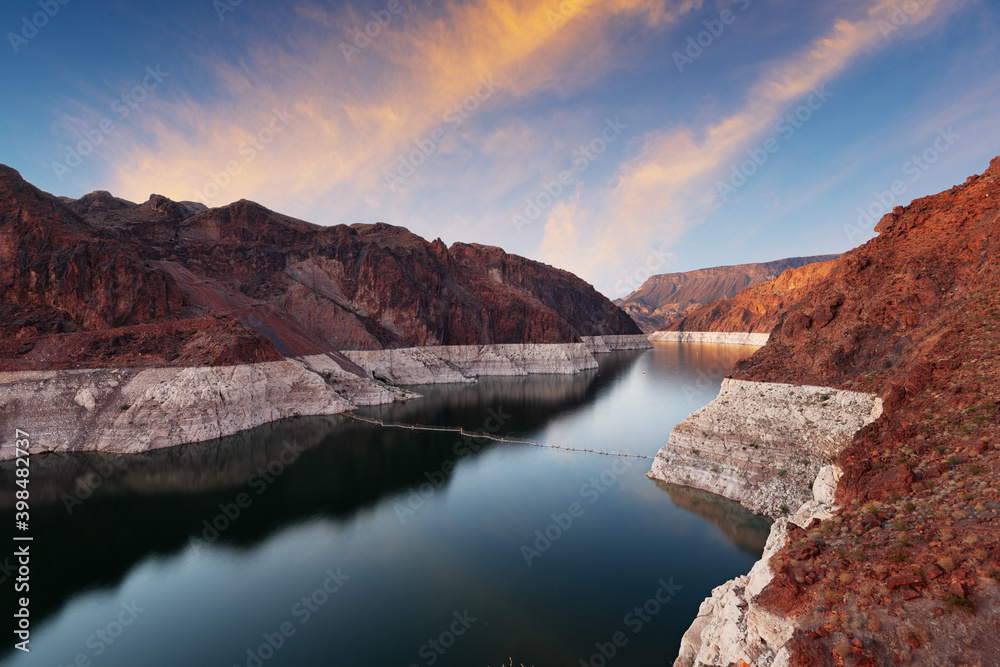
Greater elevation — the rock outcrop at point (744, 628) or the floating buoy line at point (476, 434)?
the rock outcrop at point (744, 628)

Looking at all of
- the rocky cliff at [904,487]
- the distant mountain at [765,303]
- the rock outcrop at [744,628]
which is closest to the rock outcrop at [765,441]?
the rocky cliff at [904,487]

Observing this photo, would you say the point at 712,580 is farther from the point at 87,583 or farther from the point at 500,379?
the point at 500,379

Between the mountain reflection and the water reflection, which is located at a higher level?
the mountain reflection

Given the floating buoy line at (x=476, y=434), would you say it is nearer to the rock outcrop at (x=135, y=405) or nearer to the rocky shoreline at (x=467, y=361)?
the rock outcrop at (x=135, y=405)

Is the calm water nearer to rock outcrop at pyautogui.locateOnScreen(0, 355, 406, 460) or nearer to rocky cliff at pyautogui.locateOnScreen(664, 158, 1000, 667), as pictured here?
rock outcrop at pyautogui.locateOnScreen(0, 355, 406, 460)

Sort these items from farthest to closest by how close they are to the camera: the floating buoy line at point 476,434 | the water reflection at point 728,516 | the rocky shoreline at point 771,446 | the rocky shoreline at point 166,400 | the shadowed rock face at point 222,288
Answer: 1. the shadowed rock face at point 222,288
2. the floating buoy line at point 476,434
3. the rocky shoreline at point 166,400
4. the rocky shoreline at point 771,446
5. the water reflection at point 728,516

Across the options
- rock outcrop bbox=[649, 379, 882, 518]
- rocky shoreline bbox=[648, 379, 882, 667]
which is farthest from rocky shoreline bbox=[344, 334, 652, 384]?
rock outcrop bbox=[649, 379, 882, 518]

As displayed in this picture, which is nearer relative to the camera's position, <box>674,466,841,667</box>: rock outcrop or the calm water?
<box>674,466,841,667</box>: rock outcrop
